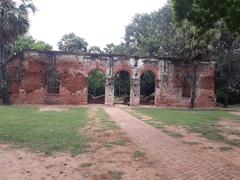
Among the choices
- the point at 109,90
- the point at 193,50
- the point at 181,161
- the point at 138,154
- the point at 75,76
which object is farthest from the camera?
the point at 109,90

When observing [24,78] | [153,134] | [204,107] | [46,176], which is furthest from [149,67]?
[46,176]

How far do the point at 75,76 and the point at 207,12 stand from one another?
1709cm

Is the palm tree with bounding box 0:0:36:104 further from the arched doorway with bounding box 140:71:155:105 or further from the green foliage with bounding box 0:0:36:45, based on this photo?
the arched doorway with bounding box 140:71:155:105

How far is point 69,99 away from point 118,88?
1365cm

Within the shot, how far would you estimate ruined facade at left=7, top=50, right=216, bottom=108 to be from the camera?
1113 inches

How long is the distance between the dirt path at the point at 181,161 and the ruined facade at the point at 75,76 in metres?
17.9

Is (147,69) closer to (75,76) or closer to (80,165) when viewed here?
(75,76)

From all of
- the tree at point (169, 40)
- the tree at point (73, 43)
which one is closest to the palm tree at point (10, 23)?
the tree at point (169, 40)

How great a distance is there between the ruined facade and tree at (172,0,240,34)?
50.7ft

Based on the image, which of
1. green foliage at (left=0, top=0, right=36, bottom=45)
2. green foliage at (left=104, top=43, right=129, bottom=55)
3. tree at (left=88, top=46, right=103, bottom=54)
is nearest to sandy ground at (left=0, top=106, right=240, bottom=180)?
green foliage at (left=0, top=0, right=36, bottom=45)

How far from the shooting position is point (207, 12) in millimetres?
13102

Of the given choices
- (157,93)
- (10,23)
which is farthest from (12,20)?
(157,93)

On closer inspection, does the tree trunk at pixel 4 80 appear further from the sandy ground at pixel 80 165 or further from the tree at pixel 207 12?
the sandy ground at pixel 80 165

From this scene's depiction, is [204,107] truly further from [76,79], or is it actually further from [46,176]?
[46,176]
